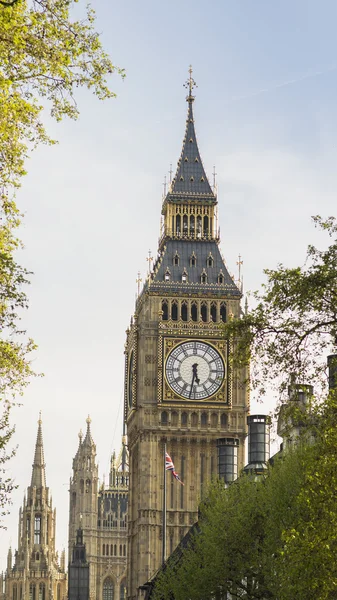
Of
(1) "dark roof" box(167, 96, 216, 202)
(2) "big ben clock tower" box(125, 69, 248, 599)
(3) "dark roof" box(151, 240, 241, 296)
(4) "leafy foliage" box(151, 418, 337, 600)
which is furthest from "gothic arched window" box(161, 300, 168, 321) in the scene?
(4) "leafy foliage" box(151, 418, 337, 600)

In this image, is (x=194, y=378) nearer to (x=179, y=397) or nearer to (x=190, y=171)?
(x=179, y=397)

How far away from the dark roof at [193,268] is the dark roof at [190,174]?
3885 millimetres

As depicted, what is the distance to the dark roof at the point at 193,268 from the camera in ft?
367

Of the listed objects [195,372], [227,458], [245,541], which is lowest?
[245,541]

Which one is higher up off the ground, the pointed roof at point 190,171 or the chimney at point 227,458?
the pointed roof at point 190,171

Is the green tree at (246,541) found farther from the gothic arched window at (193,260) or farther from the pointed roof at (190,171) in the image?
the pointed roof at (190,171)

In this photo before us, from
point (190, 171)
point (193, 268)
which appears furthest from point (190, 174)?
point (193, 268)

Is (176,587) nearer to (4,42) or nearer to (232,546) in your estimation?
(232,546)

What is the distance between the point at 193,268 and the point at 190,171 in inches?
394

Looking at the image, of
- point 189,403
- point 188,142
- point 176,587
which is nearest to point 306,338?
point 176,587

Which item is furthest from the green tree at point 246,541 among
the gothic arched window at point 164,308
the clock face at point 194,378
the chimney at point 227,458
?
the gothic arched window at point 164,308

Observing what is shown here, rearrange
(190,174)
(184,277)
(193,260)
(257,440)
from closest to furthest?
(257,440) → (184,277) → (193,260) → (190,174)

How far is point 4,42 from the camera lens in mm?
30328

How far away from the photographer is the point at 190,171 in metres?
120
